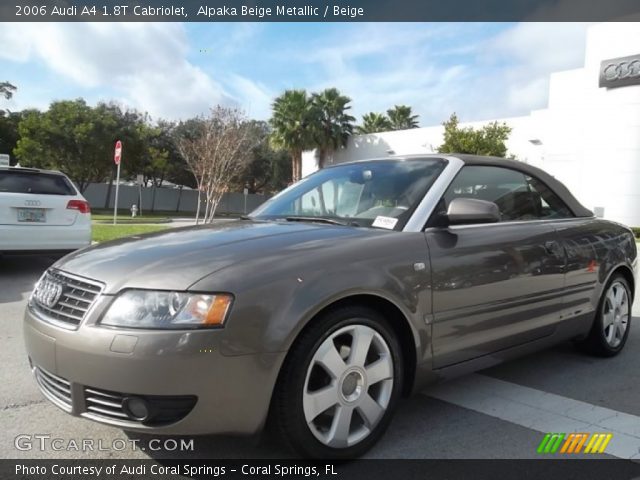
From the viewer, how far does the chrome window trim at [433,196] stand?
2936 mm

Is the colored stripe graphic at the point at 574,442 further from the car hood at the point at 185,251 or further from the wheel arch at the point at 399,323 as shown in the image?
the car hood at the point at 185,251

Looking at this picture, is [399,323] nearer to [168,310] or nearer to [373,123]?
[168,310]

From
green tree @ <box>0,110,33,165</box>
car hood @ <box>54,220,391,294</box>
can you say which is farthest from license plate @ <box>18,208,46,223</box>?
Result: green tree @ <box>0,110,33,165</box>

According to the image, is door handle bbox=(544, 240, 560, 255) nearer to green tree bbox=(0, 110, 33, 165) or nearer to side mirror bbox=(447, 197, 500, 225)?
side mirror bbox=(447, 197, 500, 225)

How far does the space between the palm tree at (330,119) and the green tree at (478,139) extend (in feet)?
32.0

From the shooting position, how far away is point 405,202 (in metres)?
3.13

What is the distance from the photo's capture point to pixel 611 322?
4.32 m

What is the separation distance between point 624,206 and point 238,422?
82.3 feet

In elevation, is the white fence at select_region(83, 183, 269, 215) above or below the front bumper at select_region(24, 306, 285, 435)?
above

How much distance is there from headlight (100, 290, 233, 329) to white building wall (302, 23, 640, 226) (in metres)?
25.0

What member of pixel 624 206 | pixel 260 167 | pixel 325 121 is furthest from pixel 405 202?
pixel 260 167

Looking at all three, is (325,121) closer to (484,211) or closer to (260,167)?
(260,167)

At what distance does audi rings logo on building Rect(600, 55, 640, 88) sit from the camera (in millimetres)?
22141

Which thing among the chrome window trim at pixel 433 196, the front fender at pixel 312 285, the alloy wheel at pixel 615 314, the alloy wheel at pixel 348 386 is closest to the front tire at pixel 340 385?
the alloy wheel at pixel 348 386
